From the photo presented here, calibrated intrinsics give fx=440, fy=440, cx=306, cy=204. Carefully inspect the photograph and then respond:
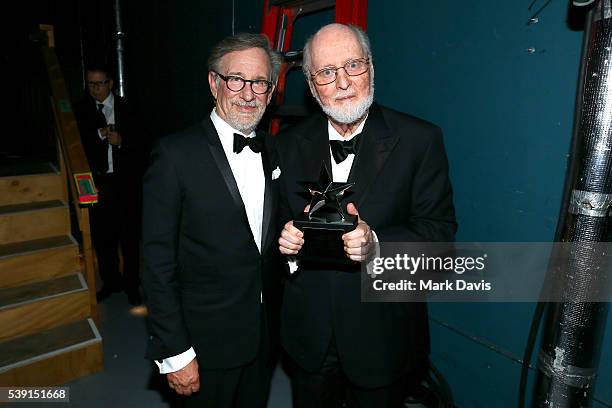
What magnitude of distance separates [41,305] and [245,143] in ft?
8.99

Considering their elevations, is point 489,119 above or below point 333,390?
above

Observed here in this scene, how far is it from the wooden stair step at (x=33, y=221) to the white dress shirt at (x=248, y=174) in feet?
10.0

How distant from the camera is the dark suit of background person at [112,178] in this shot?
450 cm

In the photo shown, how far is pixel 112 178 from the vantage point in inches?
181

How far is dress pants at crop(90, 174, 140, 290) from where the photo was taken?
4602 mm

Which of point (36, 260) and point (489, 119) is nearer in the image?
point (489, 119)

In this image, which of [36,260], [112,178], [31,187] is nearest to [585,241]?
[36,260]

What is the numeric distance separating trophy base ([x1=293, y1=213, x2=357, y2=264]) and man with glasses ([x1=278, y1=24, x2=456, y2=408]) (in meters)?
0.19

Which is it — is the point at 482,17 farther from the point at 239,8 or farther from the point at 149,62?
the point at 149,62

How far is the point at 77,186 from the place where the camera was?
152 inches

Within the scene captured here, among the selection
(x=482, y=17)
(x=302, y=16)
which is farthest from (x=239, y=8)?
(x=482, y=17)

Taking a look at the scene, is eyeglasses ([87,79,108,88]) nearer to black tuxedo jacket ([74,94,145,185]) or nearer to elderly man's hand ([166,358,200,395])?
black tuxedo jacket ([74,94,145,185])

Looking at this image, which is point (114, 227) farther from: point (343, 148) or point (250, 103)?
point (343, 148)

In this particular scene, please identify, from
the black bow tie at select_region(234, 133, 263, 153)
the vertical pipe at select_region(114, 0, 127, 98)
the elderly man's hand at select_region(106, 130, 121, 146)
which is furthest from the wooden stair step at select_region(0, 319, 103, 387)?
the vertical pipe at select_region(114, 0, 127, 98)
